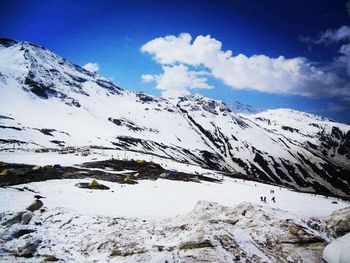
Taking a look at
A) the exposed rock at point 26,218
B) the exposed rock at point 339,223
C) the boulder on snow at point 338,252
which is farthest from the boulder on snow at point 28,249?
the exposed rock at point 339,223

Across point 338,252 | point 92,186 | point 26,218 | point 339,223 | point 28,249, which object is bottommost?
point 28,249

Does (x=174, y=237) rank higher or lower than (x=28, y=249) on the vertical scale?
higher

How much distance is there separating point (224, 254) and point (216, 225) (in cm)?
284

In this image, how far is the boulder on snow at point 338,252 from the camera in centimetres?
1441

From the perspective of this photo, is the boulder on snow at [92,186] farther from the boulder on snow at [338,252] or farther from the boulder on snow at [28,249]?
the boulder on snow at [338,252]

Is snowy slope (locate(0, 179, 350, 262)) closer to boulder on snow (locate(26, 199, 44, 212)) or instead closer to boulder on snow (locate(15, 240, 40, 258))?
boulder on snow (locate(15, 240, 40, 258))

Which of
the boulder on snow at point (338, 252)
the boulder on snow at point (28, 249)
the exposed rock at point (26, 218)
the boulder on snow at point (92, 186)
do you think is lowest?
the boulder on snow at point (28, 249)

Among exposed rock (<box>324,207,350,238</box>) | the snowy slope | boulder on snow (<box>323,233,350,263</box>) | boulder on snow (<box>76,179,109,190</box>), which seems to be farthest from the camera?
boulder on snow (<box>76,179,109,190</box>)

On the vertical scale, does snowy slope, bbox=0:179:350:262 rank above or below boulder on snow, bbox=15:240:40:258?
above

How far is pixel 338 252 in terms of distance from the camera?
584 inches

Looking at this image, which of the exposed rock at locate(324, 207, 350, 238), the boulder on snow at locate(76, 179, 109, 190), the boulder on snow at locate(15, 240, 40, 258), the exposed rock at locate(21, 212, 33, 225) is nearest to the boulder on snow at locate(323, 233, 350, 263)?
the exposed rock at locate(324, 207, 350, 238)

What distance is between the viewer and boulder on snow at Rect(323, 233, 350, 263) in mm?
14406

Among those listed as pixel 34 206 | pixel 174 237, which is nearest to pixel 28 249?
pixel 174 237

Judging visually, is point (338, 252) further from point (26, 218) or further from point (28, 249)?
point (26, 218)
